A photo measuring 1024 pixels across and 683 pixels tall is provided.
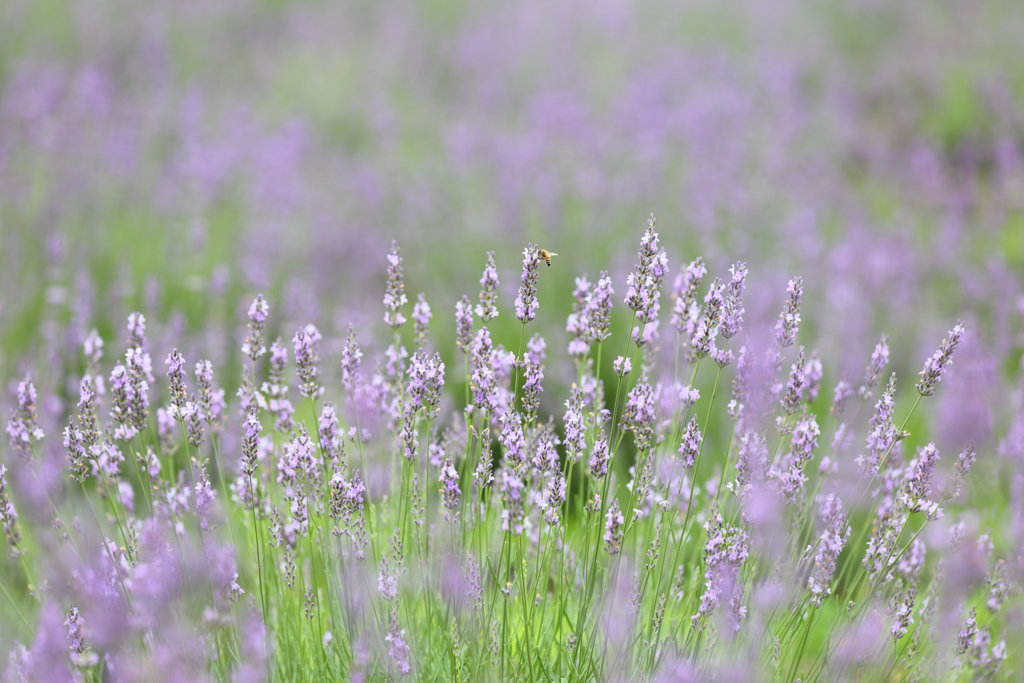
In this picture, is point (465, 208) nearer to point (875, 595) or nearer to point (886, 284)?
point (886, 284)

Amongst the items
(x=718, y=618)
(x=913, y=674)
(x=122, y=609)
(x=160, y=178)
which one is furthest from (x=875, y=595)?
(x=160, y=178)

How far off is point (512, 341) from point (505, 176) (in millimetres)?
1715

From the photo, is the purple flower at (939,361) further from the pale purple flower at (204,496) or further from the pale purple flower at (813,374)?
the pale purple flower at (204,496)

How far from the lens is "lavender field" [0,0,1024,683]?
1.82 m

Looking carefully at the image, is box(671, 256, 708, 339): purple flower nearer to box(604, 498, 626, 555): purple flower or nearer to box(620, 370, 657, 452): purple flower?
box(620, 370, 657, 452): purple flower

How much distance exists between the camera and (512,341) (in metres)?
4.44

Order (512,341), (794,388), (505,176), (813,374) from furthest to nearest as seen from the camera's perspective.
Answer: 1. (505,176)
2. (512,341)
3. (813,374)
4. (794,388)

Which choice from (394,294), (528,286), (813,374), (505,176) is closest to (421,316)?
(394,294)

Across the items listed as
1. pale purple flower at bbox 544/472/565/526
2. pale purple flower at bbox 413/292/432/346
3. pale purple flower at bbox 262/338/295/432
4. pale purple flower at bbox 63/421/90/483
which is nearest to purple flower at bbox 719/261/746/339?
pale purple flower at bbox 544/472/565/526

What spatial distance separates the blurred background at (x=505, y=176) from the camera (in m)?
4.48

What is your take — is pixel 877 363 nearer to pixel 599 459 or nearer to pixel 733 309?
pixel 733 309

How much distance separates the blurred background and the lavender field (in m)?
0.04

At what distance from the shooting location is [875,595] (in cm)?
208

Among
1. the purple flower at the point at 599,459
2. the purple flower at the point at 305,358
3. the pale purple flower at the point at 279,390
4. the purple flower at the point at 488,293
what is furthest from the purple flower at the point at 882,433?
A: the pale purple flower at the point at 279,390
